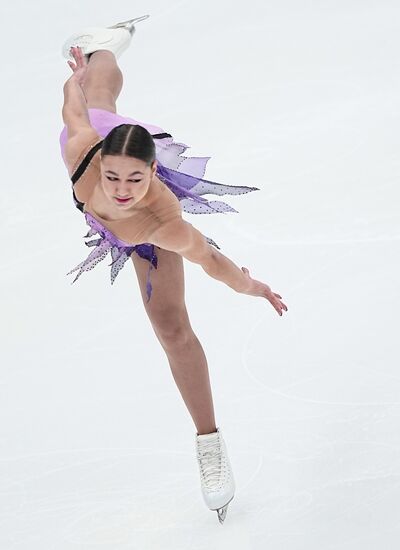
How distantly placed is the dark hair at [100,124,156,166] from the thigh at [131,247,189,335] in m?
0.45

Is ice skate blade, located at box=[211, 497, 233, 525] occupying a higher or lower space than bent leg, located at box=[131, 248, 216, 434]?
lower

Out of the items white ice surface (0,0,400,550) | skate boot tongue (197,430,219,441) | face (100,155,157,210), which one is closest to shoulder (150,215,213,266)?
face (100,155,157,210)

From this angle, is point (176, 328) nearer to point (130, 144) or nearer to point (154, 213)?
point (154, 213)

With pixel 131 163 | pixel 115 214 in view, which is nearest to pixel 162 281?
pixel 115 214

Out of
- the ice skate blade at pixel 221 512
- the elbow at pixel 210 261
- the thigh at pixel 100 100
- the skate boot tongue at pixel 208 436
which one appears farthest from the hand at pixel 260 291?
the thigh at pixel 100 100

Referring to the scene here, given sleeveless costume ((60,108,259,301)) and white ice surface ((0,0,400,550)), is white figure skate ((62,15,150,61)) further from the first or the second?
white ice surface ((0,0,400,550))

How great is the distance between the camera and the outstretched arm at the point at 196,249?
7.33ft

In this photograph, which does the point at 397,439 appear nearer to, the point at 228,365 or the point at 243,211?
the point at 228,365

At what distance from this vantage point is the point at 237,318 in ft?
10.8

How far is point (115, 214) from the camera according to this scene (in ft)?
7.47

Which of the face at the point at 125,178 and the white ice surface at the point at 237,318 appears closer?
the face at the point at 125,178

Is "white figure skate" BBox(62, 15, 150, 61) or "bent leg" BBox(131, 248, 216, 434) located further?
"white figure skate" BBox(62, 15, 150, 61)

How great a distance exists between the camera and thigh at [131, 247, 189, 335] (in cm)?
251

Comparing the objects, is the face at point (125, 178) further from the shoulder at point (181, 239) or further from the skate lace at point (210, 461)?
the skate lace at point (210, 461)
